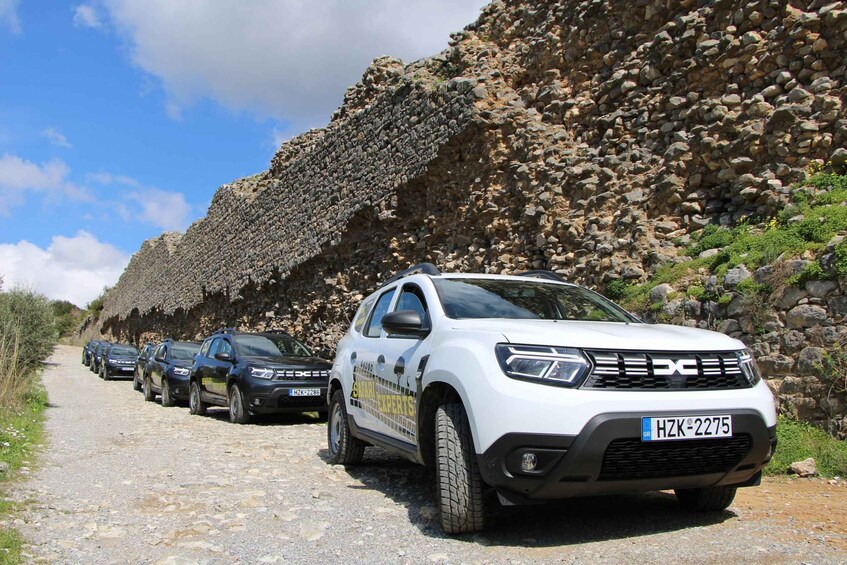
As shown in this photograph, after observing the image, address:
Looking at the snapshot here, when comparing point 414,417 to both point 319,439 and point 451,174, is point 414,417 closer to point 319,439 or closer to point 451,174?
point 319,439

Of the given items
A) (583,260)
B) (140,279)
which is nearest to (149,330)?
(140,279)

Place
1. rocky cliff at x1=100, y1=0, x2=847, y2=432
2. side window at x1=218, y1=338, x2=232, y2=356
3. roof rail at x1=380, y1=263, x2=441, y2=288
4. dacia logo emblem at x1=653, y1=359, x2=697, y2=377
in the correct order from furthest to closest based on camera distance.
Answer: side window at x1=218, y1=338, x2=232, y2=356, rocky cliff at x1=100, y1=0, x2=847, y2=432, roof rail at x1=380, y1=263, x2=441, y2=288, dacia logo emblem at x1=653, y1=359, x2=697, y2=377

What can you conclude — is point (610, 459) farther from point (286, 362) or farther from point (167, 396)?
point (167, 396)

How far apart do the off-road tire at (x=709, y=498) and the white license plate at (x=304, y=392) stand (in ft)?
24.1

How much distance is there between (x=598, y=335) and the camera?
424cm

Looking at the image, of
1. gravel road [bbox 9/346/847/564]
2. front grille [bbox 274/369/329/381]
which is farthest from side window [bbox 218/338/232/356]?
gravel road [bbox 9/346/847/564]

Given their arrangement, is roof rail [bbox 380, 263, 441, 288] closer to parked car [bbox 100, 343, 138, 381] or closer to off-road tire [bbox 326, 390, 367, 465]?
off-road tire [bbox 326, 390, 367, 465]

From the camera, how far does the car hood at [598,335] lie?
13.5ft

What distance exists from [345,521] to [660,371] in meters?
2.41

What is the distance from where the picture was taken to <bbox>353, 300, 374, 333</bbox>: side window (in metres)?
7.06

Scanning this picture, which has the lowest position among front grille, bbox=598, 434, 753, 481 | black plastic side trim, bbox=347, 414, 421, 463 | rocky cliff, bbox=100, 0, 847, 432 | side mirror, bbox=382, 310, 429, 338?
black plastic side trim, bbox=347, 414, 421, 463

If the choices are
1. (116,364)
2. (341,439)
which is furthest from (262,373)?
(116,364)

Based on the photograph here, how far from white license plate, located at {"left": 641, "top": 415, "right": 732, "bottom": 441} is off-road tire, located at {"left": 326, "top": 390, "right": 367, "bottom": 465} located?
11.6 feet

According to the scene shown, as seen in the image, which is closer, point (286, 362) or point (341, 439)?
point (341, 439)
